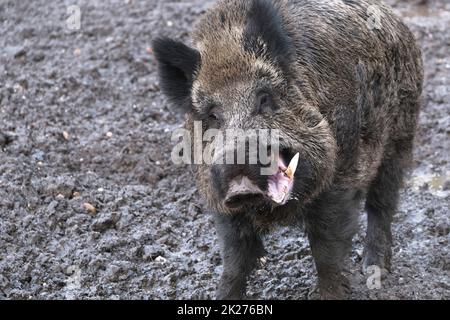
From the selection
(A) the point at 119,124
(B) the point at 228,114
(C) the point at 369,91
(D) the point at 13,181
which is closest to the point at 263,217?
(B) the point at 228,114

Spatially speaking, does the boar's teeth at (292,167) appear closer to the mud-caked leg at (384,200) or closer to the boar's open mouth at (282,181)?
the boar's open mouth at (282,181)

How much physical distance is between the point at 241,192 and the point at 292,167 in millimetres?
448

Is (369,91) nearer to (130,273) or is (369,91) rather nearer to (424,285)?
(424,285)

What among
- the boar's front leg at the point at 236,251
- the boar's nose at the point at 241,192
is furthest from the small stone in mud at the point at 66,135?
the boar's nose at the point at 241,192

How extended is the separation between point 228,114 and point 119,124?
9.05 ft

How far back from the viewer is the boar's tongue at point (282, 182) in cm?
423

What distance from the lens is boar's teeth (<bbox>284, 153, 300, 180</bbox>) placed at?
434cm

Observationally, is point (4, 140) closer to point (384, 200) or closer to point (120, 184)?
point (120, 184)

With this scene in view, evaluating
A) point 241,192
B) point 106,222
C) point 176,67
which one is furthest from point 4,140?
point 241,192

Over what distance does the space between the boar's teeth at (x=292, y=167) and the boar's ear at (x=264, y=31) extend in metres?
0.59

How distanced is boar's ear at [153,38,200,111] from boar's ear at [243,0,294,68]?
0.31m

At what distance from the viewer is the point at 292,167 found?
438 centimetres
